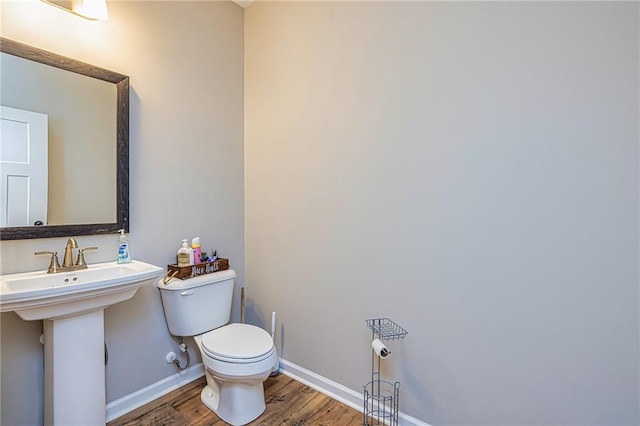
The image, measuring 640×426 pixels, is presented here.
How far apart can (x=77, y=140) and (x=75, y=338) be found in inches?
37.3

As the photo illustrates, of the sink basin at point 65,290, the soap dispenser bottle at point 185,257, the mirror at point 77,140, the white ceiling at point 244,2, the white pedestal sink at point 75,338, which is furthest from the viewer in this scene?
the white ceiling at point 244,2

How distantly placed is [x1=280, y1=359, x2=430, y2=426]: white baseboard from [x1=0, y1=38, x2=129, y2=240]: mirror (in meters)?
1.39

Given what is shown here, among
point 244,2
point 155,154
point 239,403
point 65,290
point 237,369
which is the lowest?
point 239,403

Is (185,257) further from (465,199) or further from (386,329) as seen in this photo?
(465,199)

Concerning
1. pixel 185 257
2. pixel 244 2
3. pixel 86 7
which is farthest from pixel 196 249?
pixel 244 2

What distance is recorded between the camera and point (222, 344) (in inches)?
65.2

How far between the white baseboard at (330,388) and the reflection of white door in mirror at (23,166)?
164cm

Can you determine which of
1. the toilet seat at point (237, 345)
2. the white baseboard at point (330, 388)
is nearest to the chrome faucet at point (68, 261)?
the toilet seat at point (237, 345)

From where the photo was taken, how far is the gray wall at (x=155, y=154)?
1406 millimetres

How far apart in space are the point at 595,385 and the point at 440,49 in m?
1.52

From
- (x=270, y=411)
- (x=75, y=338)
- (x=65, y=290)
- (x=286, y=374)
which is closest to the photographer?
(x=65, y=290)

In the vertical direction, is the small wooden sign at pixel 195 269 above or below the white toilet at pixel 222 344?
above

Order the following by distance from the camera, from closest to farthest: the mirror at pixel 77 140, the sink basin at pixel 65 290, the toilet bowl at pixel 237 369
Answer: the sink basin at pixel 65 290 → the mirror at pixel 77 140 → the toilet bowl at pixel 237 369

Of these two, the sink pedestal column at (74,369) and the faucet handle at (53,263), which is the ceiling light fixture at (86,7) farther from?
the sink pedestal column at (74,369)
